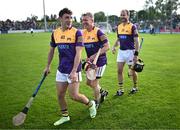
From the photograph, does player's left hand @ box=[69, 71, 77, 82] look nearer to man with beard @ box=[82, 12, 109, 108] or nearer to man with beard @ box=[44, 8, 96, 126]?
man with beard @ box=[44, 8, 96, 126]

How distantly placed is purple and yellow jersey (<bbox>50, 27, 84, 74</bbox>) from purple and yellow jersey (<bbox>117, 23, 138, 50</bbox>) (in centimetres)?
286

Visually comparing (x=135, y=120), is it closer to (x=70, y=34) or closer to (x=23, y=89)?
(x=70, y=34)

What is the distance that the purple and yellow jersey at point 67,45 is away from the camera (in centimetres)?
606

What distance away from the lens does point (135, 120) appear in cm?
661

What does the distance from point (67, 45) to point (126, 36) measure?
3.01 meters

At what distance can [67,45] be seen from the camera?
609 cm

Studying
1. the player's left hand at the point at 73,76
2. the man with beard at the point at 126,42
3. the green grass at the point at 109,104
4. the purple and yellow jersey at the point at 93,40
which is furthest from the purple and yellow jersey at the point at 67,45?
the man with beard at the point at 126,42

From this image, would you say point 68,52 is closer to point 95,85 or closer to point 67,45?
point 67,45

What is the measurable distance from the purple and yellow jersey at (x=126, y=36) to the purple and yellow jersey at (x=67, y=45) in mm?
2865

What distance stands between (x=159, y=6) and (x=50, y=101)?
6229 cm

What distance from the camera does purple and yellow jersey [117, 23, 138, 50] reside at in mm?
8656

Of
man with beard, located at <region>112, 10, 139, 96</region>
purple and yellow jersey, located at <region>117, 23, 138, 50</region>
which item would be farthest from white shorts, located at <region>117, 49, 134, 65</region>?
purple and yellow jersey, located at <region>117, 23, 138, 50</region>

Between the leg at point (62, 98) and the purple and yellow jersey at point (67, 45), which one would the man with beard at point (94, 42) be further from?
the leg at point (62, 98)

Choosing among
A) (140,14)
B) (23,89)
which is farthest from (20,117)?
(140,14)
